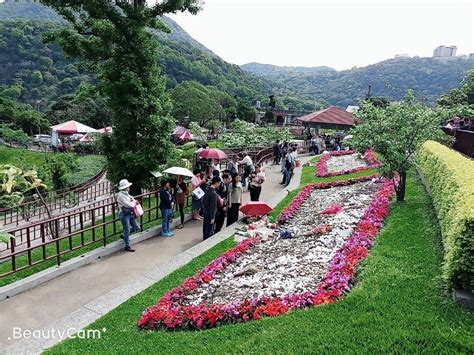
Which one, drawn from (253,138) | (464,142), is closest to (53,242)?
(464,142)

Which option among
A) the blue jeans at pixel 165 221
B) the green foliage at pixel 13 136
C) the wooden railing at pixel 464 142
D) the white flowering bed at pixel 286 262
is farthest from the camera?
the green foliage at pixel 13 136

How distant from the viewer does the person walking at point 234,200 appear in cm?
976

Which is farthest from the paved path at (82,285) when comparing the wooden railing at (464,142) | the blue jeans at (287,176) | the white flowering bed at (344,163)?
the white flowering bed at (344,163)

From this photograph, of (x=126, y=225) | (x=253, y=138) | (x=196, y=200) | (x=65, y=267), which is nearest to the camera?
(x=65, y=267)

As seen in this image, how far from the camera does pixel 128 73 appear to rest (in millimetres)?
10602

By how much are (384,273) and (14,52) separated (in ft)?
310

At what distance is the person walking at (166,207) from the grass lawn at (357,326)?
305 cm

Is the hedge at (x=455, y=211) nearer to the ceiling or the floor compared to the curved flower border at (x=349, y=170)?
nearer to the ceiling

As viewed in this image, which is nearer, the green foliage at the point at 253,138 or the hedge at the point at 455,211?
the hedge at the point at 455,211

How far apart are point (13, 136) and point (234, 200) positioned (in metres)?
32.5

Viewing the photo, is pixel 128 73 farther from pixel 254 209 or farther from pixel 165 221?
pixel 254 209

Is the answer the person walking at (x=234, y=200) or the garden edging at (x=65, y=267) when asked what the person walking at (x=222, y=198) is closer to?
the person walking at (x=234, y=200)

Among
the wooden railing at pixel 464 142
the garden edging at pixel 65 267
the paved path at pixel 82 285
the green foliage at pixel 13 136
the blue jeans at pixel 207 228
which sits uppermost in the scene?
the wooden railing at pixel 464 142

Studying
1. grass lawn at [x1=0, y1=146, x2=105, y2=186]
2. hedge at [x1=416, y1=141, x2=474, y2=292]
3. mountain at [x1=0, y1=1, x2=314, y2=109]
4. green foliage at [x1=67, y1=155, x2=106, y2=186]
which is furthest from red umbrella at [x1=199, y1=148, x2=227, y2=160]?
mountain at [x1=0, y1=1, x2=314, y2=109]
